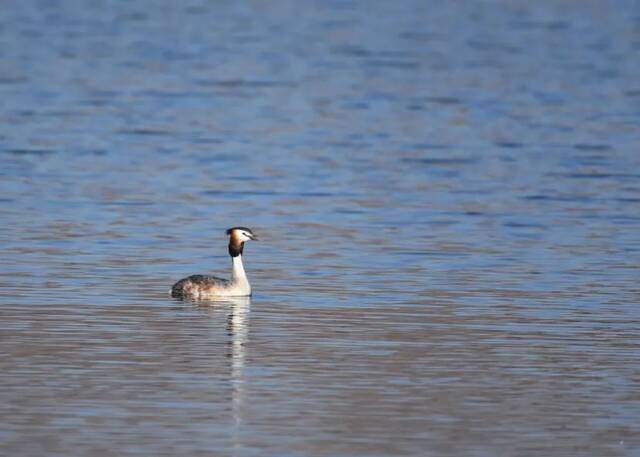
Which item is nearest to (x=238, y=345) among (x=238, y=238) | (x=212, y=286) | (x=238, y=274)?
(x=212, y=286)

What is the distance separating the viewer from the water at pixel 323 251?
1342 centimetres

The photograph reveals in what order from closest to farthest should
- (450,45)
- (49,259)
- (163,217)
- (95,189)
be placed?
1. (49,259)
2. (163,217)
3. (95,189)
4. (450,45)

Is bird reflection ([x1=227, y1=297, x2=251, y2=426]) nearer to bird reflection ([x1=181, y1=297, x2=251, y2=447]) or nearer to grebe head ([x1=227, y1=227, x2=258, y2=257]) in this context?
bird reflection ([x1=181, y1=297, x2=251, y2=447])

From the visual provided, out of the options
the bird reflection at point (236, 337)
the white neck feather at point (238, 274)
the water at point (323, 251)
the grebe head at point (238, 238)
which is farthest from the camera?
the grebe head at point (238, 238)

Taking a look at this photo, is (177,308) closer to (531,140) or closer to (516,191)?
(516,191)

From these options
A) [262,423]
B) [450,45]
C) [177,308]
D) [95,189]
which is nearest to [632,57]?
[450,45]

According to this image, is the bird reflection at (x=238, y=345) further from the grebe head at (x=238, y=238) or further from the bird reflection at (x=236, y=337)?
the grebe head at (x=238, y=238)

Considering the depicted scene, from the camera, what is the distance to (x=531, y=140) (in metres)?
36.1

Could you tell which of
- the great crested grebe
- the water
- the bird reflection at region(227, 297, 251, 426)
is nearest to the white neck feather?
the great crested grebe

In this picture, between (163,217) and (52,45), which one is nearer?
(163,217)

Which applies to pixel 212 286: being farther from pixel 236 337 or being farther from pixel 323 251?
pixel 323 251

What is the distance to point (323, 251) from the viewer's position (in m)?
22.7

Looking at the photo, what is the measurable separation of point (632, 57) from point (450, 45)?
646cm

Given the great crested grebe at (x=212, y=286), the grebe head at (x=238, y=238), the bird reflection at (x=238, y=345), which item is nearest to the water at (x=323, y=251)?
the bird reflection at (x=238, y=345)
